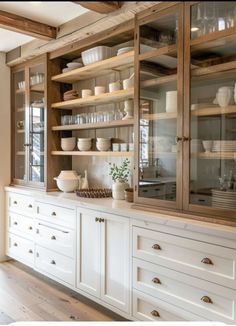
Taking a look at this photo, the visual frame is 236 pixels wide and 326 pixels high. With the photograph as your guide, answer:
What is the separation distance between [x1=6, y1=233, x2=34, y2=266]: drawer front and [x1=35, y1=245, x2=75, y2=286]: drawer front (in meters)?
0.13

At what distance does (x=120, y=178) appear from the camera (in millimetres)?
2803

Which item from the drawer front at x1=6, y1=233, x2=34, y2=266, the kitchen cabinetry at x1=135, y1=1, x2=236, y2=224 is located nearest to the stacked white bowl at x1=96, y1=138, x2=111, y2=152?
the kitchen cabinetry at x1=135, y1=1, x2=236, y2=224

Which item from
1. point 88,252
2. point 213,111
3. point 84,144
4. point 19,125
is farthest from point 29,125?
point 213,111

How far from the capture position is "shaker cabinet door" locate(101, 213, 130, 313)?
225 cm

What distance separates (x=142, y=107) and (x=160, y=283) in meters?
1.24

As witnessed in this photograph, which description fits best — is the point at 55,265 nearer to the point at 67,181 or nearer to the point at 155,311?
the point at 67,181

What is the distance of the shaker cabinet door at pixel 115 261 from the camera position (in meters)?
2.25

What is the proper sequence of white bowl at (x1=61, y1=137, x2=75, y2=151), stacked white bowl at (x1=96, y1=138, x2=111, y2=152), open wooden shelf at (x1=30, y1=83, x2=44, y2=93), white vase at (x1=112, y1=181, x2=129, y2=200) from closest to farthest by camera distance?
white vase at (x1=112, y1=181, x2=129, y2=200) → stacked white bowl at (x1=96, y1=138, x2=111, y2=152) → white bowl at (x1=61, y1=137, x2=75, y2=151) → open wooden shelf at (x1=30, y1=83, x2=44, y2=93)

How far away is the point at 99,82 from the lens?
3158 millimetres

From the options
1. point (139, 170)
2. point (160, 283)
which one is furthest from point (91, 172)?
point (160, 283)

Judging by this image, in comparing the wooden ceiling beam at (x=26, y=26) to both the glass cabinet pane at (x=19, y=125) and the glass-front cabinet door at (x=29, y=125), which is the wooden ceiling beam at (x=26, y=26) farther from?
the glass cabinet pane at (x=19, y=125)

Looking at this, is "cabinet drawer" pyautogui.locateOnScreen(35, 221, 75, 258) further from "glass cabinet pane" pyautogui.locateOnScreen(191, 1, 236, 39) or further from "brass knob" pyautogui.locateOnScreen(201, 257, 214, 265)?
"glass cabinet pane" pyautogui.locateOnScreen(191, 1, 236, 39)

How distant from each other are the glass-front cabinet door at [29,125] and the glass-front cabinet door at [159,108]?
1.45 m

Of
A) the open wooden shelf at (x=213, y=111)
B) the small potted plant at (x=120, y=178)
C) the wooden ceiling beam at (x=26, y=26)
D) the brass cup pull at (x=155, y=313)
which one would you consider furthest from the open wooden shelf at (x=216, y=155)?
the wooden ceiling beam at (x=26, y=26)
